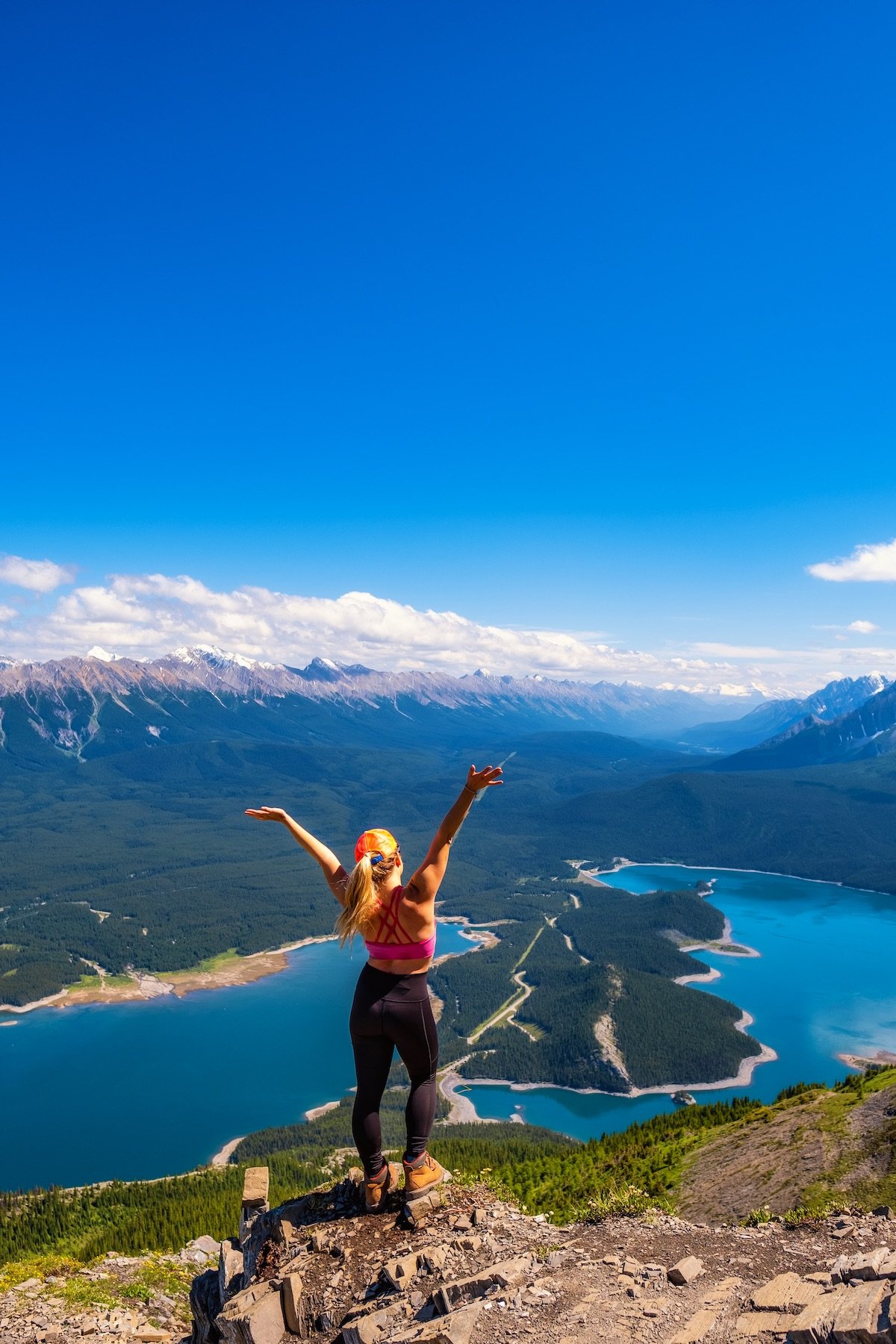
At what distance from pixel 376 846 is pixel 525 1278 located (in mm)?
4434

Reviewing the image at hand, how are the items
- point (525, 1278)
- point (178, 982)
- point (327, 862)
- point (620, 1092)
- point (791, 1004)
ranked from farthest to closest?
point (178, 982)
point (791, 1004)
point (620, 1092)
point (327, 862)
point (525, 1278)

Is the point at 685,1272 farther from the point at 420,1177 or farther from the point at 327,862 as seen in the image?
the point at 327,862

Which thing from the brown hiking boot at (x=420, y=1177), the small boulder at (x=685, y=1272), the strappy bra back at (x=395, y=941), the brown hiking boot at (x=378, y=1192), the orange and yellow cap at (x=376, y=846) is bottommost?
the small boulder at (x=685, y=1272)

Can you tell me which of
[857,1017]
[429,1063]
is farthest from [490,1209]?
[857,1017]

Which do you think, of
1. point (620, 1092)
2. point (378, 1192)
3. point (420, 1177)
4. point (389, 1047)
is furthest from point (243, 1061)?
point (389, 1047)

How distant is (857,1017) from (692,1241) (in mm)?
141648

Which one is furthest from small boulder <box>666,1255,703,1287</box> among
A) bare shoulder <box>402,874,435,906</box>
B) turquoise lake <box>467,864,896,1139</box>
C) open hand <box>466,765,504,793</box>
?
turquoise lake <box>467,864,896,1139</box>

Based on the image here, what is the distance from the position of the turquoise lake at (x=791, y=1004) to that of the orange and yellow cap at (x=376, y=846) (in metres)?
71.0

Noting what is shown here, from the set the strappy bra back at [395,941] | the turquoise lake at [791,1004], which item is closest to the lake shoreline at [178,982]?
the turquoise lake at [791,1004]

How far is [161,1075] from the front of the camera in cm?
10962

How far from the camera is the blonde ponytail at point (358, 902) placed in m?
7.97

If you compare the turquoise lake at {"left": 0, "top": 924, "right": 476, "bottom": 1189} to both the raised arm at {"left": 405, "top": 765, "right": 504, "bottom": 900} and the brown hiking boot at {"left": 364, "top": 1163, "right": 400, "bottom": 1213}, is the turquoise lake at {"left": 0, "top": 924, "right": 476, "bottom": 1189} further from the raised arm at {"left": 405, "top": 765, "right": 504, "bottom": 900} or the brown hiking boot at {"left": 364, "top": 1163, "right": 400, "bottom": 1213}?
the raised arm at {"left": 405, "top": 765, "right": 504, "bottom": 900}

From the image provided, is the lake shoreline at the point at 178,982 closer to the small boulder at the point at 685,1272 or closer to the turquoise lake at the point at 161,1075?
the turquoise lake at the point at 161,1075

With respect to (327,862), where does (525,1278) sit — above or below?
below
